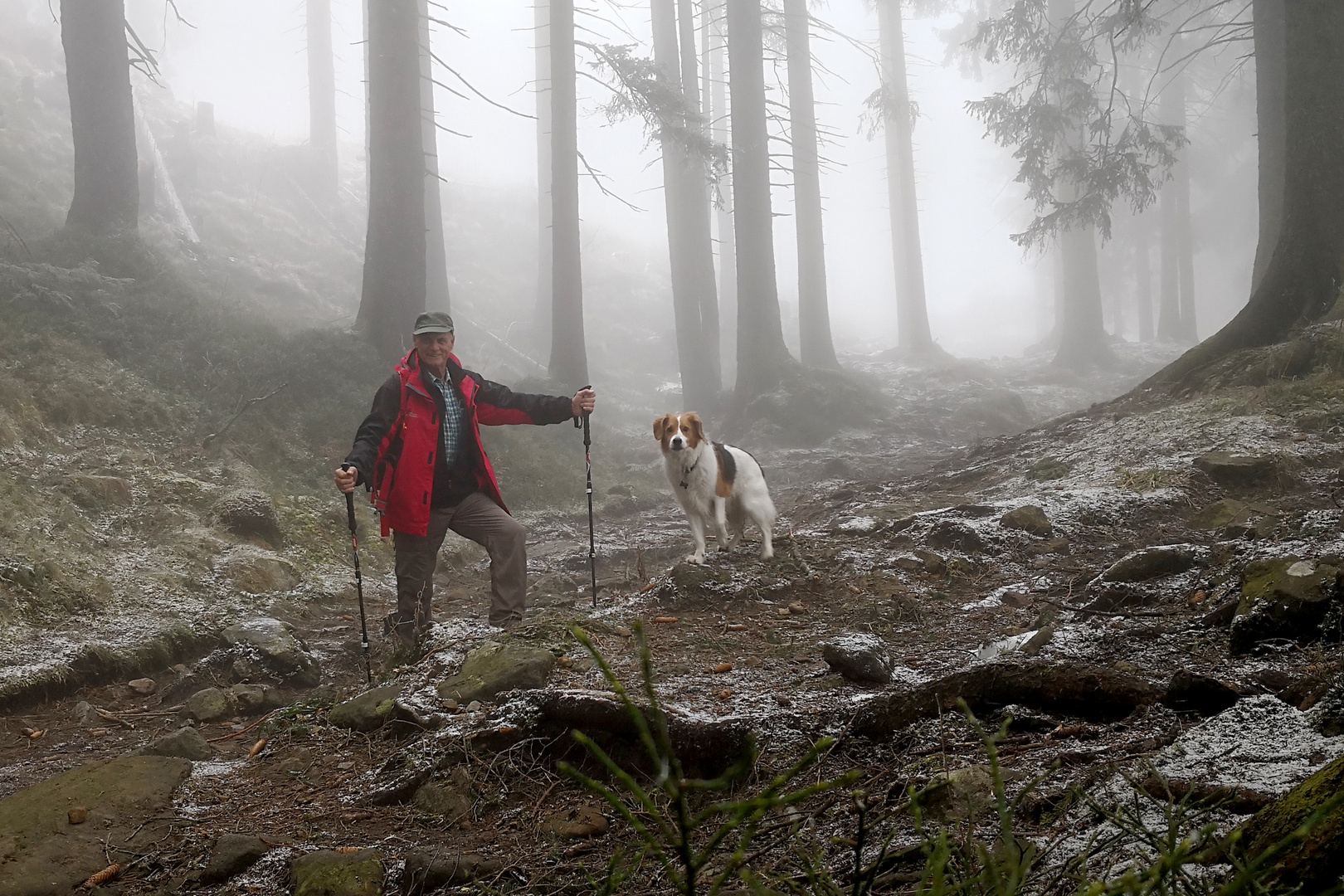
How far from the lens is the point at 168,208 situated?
17.6 m

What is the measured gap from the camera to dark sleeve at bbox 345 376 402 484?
557cm

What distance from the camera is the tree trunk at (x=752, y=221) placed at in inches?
671

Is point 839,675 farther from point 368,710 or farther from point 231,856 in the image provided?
point 231,856

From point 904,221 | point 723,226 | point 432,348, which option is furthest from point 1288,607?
point 723,226

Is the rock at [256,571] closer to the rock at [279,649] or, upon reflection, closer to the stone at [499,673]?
the rock at [279,649]

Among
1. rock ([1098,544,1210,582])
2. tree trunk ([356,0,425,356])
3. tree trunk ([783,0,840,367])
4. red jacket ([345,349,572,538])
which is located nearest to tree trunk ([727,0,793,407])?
tree trunk ([783,0,840,367])

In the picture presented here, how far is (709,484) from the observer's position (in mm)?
7199

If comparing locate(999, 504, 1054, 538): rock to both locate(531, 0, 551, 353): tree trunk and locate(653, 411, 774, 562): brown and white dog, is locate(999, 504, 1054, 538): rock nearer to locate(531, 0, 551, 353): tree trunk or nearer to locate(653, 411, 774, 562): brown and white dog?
locate(653, 411, 774, 562): brown and white dog

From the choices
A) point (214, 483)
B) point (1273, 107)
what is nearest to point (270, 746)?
point (214, 483)

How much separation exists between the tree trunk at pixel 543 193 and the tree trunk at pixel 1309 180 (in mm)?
16867

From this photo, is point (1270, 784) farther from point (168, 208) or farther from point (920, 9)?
point (920, 9)

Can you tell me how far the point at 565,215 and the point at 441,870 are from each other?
15.6 meters

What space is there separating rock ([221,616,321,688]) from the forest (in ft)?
0.08

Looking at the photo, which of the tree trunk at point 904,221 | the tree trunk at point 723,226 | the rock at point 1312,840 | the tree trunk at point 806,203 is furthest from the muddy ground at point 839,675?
the tree trunk at point 904,221
